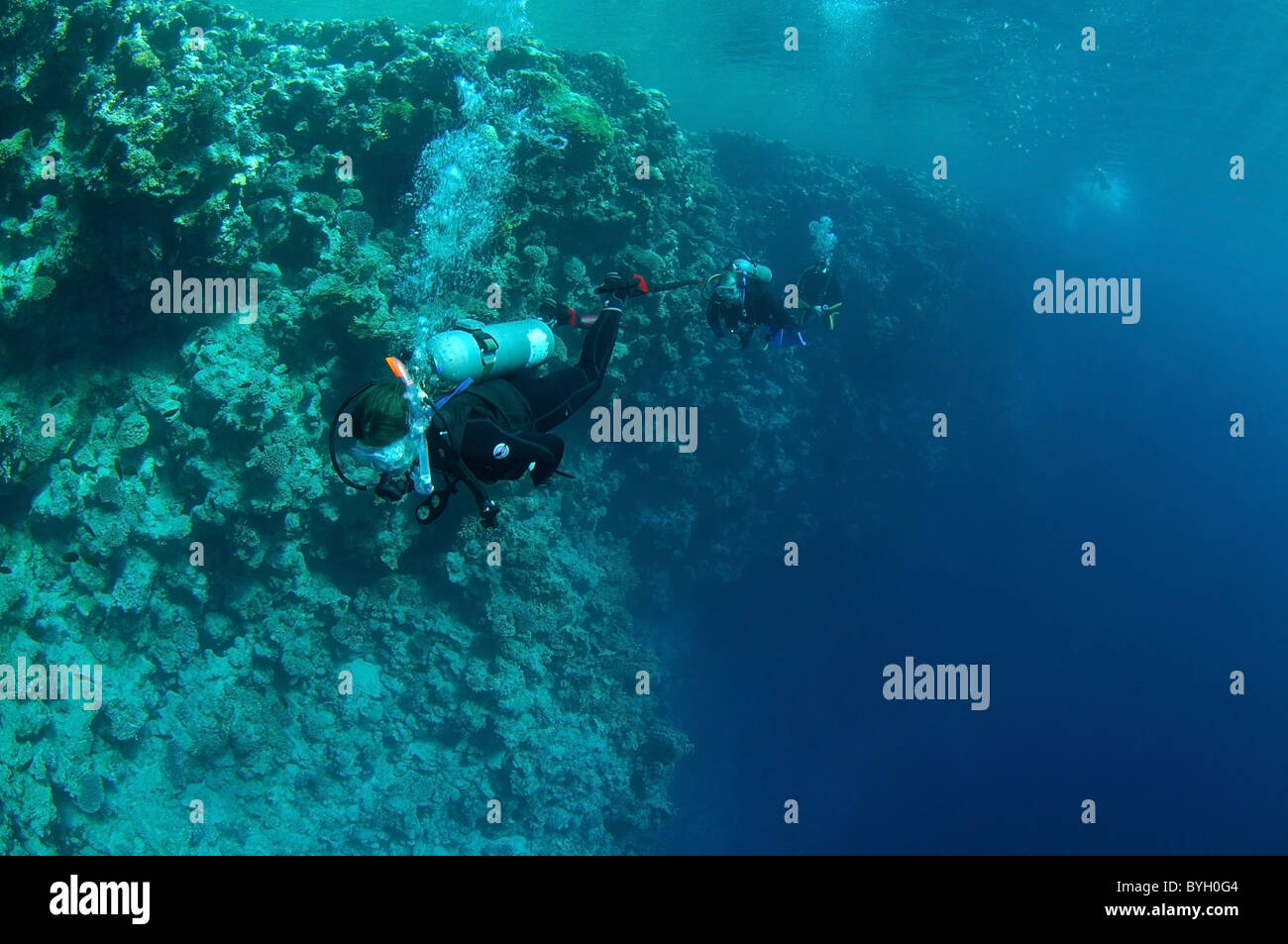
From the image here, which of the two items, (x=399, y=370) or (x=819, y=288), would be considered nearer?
(x=399, y=370)

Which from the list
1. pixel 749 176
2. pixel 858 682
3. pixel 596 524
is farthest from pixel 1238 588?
pixel 596 524

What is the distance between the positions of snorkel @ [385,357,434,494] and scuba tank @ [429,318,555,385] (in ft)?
2.01

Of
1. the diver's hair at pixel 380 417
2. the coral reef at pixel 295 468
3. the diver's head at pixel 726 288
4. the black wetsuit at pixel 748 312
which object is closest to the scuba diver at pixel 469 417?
the diver's hair at pixel 380 417

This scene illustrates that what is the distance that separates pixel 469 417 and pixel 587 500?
29.0ft

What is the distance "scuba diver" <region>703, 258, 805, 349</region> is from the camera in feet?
24.5

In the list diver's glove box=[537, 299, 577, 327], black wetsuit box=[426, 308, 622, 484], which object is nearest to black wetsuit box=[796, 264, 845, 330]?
diver's glove box=[537, 299, 577, 327]

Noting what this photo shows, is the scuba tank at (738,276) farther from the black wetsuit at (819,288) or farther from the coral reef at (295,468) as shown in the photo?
the coral reef at (295,468)

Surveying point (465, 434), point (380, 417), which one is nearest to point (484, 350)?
point (465, 434)

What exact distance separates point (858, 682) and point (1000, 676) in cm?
744

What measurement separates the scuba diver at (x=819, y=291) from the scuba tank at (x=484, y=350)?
7.15 meters

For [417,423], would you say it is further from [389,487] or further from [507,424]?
[507,424]

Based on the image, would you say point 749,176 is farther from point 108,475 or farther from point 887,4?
point 108,475

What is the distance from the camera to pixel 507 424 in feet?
13.5

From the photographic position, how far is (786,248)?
753 inches
